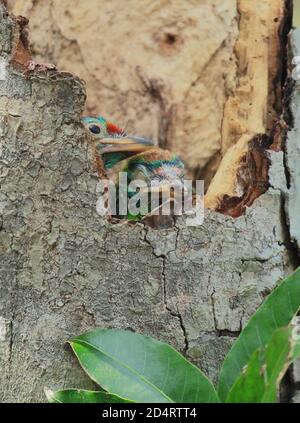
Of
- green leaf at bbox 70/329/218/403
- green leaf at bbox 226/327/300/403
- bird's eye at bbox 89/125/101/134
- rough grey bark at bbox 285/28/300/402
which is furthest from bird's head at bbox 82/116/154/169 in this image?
green leaf at bbox 226/327/300/403

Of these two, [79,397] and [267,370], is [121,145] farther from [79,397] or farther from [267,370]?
[267,370]

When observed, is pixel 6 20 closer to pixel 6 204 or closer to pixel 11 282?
pixel 6 204

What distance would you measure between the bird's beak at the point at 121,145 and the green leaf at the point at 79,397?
1625 millimetres

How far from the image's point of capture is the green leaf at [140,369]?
92.8 inches

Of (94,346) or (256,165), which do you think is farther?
(256,165)

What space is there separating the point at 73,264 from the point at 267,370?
88cm

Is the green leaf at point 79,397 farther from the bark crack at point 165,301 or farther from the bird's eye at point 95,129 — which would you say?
the bird's eye at point 95,129

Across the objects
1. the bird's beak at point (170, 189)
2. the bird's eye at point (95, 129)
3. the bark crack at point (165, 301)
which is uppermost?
the bird's eye at point (95, 129)

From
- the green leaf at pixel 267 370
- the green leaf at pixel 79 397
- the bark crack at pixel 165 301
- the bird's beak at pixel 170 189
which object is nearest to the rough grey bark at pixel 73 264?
the bark crack at pixel 165 301

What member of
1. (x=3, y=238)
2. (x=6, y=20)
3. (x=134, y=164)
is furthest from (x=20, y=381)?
(x=134, y=164)

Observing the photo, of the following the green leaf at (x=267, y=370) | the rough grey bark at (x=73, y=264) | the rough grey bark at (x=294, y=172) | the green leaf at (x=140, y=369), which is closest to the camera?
the green leaf at (x=267, y=370)

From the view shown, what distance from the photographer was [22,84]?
273 cm

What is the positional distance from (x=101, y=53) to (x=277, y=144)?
7.03 ft

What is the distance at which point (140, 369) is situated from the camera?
7.86ft
